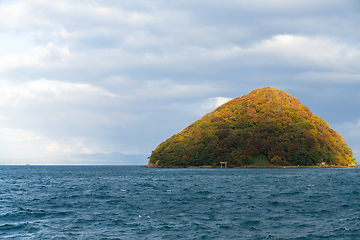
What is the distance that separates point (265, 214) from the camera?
118 ft

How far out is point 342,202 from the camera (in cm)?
4294

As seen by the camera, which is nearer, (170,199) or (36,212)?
(36,212)

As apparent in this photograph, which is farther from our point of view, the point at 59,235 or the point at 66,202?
the point at 66,202

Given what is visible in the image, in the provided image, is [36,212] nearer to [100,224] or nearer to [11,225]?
[11,225]

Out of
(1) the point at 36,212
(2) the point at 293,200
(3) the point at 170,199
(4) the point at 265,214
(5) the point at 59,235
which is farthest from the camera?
(3) the point at 170,199

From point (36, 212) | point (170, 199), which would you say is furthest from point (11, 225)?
point (170, 199)

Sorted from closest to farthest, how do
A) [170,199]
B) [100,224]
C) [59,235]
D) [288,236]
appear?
[288,236], [59,235], [100,224], [170,199]

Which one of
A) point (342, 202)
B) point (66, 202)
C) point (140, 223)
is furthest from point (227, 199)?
point (66, 202)

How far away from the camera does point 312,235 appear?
26812 mm

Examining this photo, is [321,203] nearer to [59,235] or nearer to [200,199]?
[200,199]

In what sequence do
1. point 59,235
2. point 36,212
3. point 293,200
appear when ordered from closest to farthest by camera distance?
point 59,235
point 36,212
point 293,200

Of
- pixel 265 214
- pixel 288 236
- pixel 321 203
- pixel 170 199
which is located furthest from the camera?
pixel 170 199

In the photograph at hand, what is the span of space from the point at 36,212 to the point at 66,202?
8.69 meters

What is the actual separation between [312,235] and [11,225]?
30.5 metres
